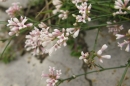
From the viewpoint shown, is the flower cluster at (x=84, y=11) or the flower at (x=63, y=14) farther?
the flower at (x=63, y=14)

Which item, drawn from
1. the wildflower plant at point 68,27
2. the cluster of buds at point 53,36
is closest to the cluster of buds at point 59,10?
the wildflower plant at point 68,27

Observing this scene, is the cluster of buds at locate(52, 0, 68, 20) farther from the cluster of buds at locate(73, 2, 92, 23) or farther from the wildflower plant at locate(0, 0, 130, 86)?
the cluster of buds at locate(73, 2, 92, 23)

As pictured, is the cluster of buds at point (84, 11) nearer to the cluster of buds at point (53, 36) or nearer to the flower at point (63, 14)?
the cluster of buds at point (53, 36)

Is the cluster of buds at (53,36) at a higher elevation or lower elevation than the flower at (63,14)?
lower

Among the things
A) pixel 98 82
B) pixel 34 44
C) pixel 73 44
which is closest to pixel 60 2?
pixel 34 44

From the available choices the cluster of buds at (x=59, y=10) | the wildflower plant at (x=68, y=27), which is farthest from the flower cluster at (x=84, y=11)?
the cluster of buds at (x=59, y=10)

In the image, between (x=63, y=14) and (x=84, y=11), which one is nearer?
(x=84, y=11)

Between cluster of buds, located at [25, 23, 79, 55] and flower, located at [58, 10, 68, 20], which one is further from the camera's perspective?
flower, located at [58, 10, 68, 20]

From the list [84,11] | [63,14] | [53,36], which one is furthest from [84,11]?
[63,14]

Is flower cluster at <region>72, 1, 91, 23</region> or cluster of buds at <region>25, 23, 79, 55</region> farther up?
flower cluster at <region>72, 1, 91, 23</region>

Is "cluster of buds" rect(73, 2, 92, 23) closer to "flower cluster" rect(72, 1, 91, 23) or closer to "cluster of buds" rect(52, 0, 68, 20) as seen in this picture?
"flower cluster" rect(72, 1, 91, 23)

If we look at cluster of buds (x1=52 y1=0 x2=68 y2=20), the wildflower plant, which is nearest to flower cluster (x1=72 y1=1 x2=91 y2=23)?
the wildflower plant

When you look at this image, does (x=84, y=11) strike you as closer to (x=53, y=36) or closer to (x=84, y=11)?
(x=84, y=11)

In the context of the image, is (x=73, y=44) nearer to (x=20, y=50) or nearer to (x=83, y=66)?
(x=83, y=66)
